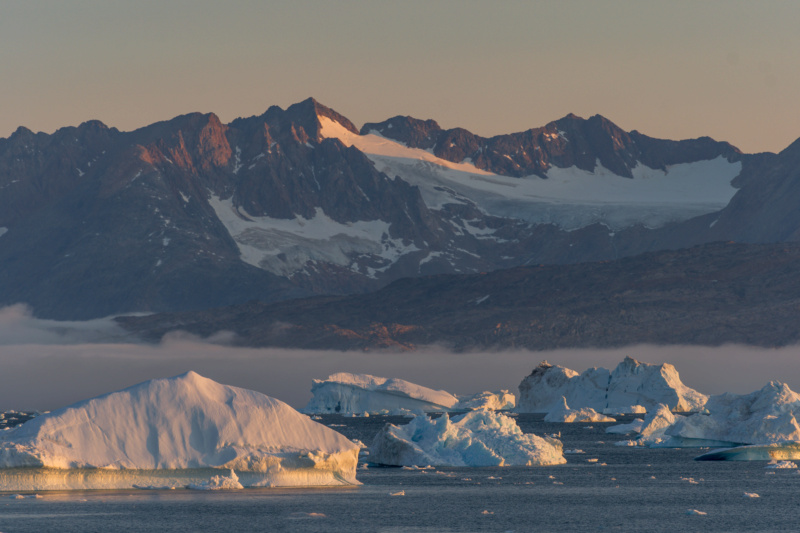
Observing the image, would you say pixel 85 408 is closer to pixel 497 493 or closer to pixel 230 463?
pixel 230 463

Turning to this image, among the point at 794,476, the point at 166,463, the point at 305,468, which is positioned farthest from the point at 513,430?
the point at 166,463

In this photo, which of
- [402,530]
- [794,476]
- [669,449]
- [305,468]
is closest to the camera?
[402,530]

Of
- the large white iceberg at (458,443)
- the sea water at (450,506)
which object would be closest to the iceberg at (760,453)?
the sea water at (450,506)

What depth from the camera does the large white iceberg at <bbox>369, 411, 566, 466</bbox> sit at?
3930 inches

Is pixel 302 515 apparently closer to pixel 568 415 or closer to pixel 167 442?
pixel 167 442

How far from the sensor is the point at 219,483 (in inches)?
2840

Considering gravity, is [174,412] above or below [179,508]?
above

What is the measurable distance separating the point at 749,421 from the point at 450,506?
40.9m

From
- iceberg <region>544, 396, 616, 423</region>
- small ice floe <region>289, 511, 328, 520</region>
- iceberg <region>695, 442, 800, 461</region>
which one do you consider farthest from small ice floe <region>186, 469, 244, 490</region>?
iceberg <region>544, 396, 616, 423</region>

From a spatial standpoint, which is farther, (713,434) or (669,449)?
(669,449)

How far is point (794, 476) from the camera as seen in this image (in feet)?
322

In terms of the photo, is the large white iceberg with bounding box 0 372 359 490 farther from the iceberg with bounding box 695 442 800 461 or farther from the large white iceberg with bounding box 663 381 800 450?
the iceberg with bounding box 695 442 800 461

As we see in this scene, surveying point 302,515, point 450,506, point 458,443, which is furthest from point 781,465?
point 302,515

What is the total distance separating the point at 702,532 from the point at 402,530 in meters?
15.3
